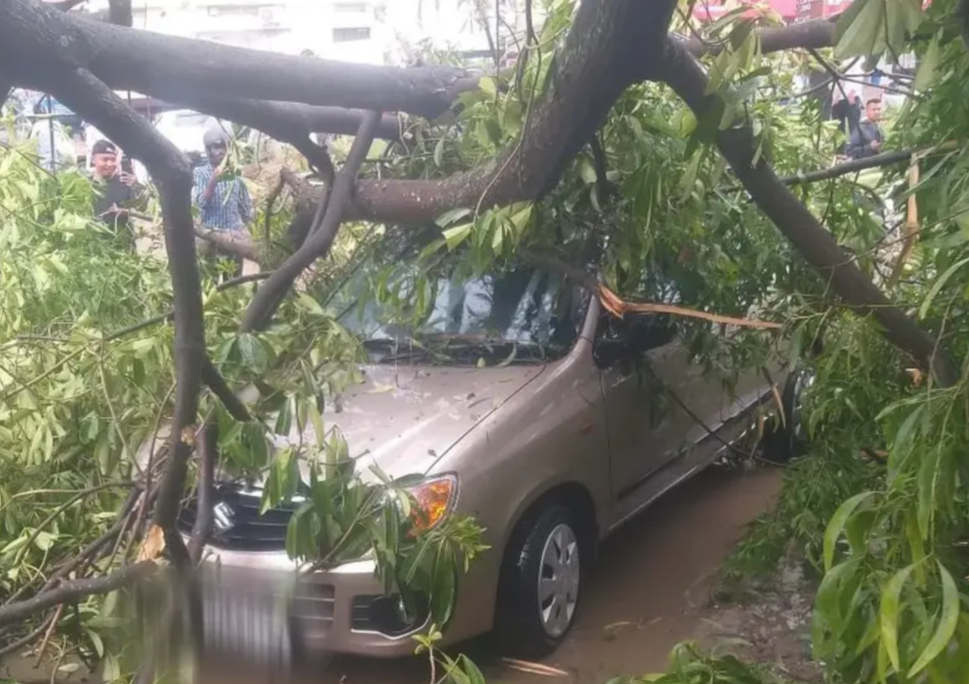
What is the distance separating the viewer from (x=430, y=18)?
379 centimetres

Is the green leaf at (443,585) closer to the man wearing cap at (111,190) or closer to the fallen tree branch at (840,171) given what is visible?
the fallen tree branch at (840,171)

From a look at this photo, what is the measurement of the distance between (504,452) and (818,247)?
1.52 m

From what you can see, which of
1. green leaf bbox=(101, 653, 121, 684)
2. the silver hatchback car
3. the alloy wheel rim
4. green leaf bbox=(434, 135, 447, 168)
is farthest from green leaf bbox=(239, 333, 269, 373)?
the alloy wheel rim

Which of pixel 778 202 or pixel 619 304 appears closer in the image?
pixel 778 202

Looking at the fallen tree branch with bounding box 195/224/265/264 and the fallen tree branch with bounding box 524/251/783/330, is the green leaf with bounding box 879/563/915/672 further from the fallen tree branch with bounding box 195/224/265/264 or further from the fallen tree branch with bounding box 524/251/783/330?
the fallen tree branch with bounding box 195/224/265/264

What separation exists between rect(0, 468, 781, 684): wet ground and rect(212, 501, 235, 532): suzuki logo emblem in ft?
1.86

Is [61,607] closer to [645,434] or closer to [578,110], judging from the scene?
[578,110]

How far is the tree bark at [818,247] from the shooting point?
2.67 m

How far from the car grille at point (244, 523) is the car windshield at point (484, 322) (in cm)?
93

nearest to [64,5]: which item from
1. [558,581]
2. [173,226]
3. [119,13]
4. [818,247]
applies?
[119,13]

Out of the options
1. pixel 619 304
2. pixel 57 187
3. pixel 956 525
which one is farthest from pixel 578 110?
pixel 57 187

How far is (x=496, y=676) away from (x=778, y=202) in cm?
218

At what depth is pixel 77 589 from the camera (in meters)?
2.24

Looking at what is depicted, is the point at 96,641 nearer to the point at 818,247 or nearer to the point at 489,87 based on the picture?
the point at 489,87
